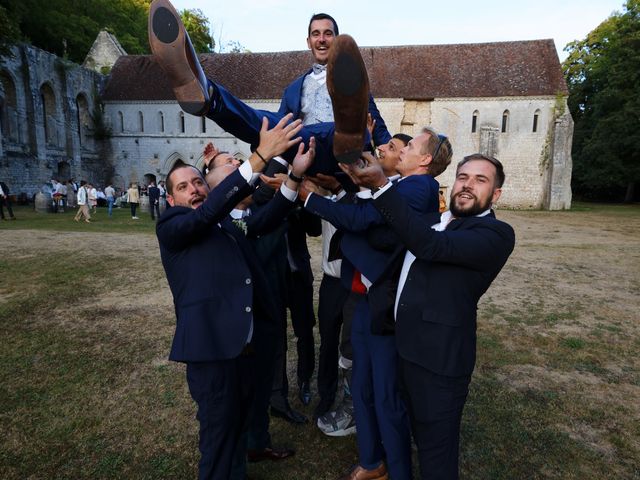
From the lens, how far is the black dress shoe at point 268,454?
3004 mm

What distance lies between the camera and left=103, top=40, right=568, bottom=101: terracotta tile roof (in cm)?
2886

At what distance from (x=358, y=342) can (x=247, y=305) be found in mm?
823

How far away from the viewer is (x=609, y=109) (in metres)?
33.8

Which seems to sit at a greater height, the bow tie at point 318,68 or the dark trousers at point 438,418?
the bow tie at point 318,68

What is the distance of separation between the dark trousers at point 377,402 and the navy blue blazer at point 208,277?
80cm

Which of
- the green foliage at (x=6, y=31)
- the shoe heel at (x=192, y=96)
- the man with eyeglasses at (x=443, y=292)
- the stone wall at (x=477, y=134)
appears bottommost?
the man with eyeglasses at (x=443, y=292)

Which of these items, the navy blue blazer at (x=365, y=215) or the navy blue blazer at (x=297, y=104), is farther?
the navy blue blazer at (x=297, y=104)

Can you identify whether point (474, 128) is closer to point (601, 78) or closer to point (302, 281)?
point (601, 78)

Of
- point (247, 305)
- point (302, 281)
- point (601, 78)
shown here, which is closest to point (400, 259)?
point (247, 305)

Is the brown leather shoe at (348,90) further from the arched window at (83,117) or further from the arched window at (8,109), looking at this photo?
the arched window at (83,117)

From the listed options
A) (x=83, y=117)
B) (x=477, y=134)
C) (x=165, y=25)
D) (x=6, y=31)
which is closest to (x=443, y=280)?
(x=165, y=25)

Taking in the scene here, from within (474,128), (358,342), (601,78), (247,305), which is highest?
(601,78)

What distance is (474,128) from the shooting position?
2981cm

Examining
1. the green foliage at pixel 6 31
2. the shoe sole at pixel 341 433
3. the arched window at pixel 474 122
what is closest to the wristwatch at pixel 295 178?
the shoe sole at pixel 341 433
